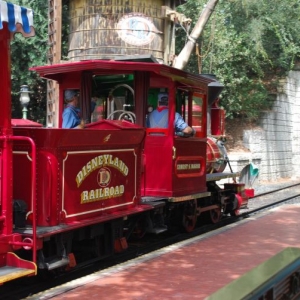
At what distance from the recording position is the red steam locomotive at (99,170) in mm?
5270

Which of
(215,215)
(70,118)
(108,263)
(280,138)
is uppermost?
(280,138)

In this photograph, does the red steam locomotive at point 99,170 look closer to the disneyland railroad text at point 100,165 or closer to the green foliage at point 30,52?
the disneyland railroad text at point 100,165

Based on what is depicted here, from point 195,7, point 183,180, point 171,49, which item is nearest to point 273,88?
point 195,7

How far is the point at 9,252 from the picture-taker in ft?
16.8

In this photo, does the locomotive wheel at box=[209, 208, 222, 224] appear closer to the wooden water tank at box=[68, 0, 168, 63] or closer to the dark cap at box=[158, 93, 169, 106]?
the dark cap at box=[158, 93, 169, 106]

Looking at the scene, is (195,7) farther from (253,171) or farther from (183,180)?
(183,180)

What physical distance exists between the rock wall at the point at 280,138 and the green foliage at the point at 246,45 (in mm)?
705

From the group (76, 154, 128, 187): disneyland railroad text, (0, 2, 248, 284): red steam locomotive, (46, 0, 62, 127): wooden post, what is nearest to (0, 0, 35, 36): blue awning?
(0, 2, 248, 284): red steam locomotive

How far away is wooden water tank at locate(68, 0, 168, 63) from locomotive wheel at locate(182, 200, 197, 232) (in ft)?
31.4

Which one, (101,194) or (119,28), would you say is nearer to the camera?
(101,194)

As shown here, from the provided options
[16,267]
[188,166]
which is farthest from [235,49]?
[16,267]

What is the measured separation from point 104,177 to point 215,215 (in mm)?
4878

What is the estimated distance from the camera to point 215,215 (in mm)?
10992

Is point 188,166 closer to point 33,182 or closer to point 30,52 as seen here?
point 33,182
